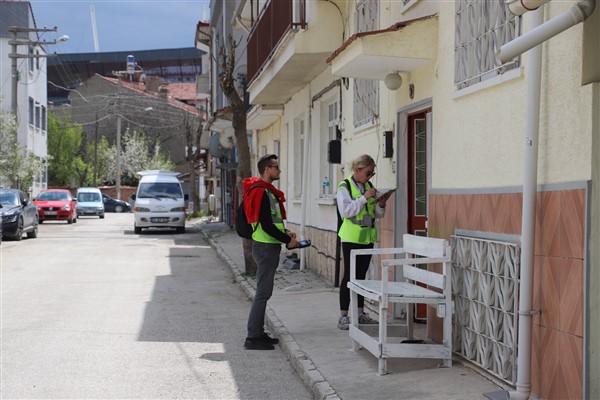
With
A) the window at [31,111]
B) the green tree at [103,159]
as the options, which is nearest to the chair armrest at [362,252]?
the window at [31,111]

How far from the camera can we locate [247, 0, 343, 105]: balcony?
1194cm

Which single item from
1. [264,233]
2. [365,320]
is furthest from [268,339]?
[264,233]

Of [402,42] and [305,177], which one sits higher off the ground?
[402,42]

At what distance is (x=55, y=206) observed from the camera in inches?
1351

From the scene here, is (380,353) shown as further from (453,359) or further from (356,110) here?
(356,110)

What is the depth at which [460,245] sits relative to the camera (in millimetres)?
6812

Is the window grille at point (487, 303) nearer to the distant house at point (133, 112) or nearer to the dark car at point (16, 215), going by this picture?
the dark car at point (16, 215)

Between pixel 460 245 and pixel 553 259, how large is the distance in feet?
5.45

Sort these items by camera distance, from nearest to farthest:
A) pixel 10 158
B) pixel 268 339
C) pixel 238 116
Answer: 1. pixel 268 339
2. pixel 238 116
3. pixel 10 158

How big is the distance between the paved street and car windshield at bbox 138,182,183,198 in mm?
11354

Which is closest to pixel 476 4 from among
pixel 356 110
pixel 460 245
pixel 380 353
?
pixel 460 245

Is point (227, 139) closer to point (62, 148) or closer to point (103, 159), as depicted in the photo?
point (62, 148)

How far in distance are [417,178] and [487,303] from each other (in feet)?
9.28

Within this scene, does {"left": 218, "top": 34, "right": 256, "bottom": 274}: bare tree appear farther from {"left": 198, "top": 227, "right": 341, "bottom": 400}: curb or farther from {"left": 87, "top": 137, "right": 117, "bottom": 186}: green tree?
{"left": 87, "top": 137, "right": 117, "bottom": 186}: green tree
